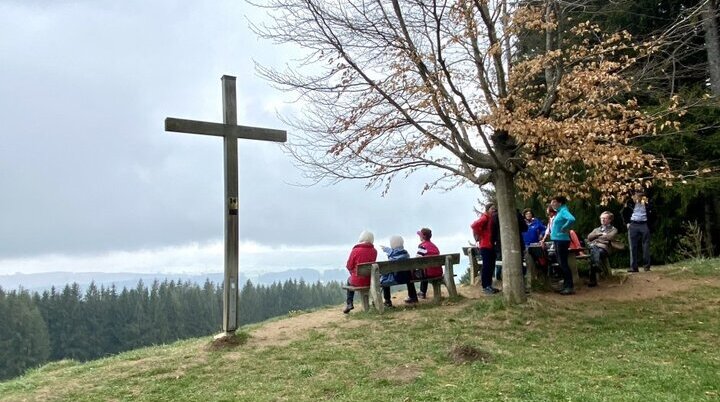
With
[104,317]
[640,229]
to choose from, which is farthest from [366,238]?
[104,317]

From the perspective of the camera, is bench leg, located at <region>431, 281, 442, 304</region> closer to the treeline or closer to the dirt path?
the dirt path

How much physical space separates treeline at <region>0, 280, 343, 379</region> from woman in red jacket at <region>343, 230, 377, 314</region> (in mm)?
57730

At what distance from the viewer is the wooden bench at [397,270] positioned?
941cm

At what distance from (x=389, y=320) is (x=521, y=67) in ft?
16.4

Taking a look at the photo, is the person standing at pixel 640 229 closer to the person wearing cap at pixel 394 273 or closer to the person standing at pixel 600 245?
the person standing at pixel 600 245

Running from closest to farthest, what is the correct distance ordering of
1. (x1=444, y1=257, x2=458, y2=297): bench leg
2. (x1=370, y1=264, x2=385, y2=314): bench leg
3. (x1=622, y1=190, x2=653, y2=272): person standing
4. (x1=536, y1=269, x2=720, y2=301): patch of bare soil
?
(x1=370, y1=264, x2=385, y2=314): bench leg → (x1=536, y1=269, x2=720, y2=301): patch of bare soil → (x1=444, y1=257, x2=458, y2=297): bench leg → (x1=622, y1=190, x2=653, y2=272): person standing

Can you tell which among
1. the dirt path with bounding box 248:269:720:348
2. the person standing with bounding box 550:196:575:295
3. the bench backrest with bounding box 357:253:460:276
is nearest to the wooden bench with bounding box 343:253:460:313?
the bench backrest with bounding box 357:253:460:276

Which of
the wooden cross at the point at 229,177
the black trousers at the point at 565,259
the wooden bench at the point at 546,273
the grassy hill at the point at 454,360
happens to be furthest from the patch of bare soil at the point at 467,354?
the wooden bench at the point at 546,273

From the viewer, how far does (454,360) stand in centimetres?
629

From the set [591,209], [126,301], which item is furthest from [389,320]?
[126,301]

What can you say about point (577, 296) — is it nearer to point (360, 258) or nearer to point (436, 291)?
point (436, 291)

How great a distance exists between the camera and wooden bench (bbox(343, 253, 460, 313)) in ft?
30.9

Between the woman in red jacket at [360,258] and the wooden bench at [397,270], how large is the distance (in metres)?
0.13

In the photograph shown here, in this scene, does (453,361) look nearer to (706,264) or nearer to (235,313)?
(235,313)
